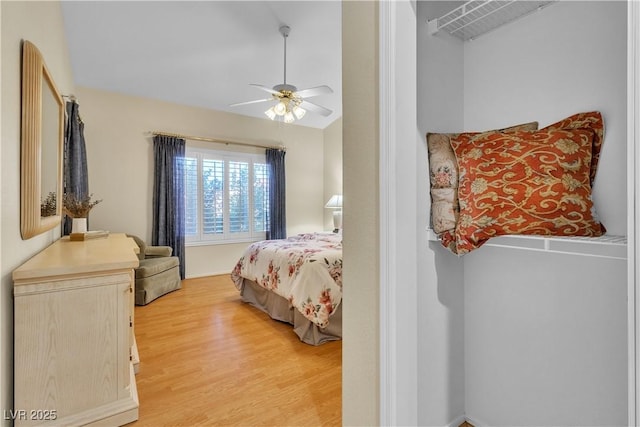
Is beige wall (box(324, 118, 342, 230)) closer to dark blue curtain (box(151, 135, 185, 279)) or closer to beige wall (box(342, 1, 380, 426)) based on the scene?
dark blue curtain (box(151, 135, 185, 279))

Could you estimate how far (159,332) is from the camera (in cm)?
287

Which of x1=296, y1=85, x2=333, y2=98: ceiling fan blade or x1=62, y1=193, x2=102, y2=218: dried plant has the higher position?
x1=296, y1=85, x2=333, y2=98: ceiling fan blade

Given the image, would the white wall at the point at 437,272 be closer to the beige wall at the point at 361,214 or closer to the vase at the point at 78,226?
the beige wall at the point at 361,214

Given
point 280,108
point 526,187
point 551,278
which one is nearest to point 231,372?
point 551,278

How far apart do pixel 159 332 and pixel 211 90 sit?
335 centimetres

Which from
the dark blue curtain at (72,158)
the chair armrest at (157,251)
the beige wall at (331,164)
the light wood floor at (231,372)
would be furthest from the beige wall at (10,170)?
the beige wall at (331,164)

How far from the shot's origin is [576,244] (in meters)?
0.95

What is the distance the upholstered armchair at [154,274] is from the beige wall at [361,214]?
290 centimetres

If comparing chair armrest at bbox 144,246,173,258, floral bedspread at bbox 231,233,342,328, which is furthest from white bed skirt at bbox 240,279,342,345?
chair armrest at bbox 144,246,173,258

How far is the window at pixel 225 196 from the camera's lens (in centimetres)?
502

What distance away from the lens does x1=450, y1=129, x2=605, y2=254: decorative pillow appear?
3.41 feet

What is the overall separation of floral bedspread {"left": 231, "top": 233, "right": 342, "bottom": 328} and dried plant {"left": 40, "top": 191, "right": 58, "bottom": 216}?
71.2 inches

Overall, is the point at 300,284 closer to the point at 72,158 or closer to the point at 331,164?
the point at 72,158

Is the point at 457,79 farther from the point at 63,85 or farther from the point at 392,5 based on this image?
the point at 63,85
